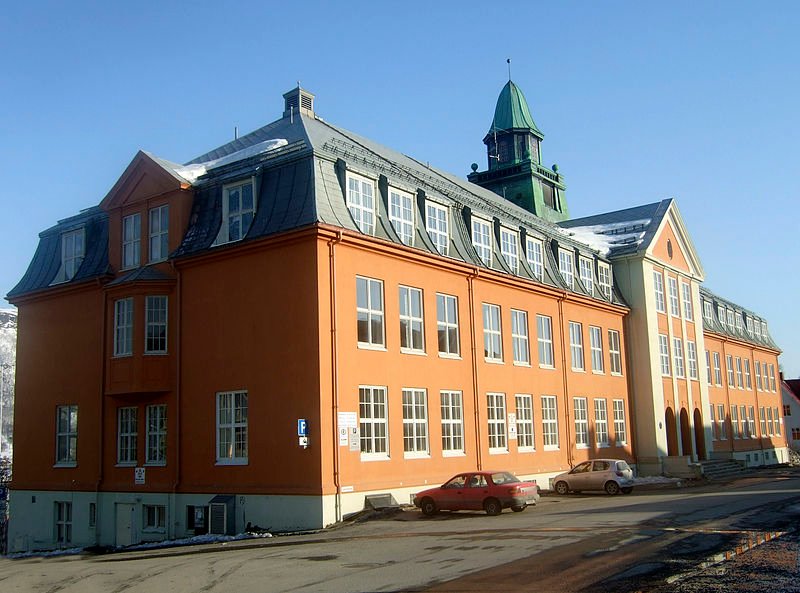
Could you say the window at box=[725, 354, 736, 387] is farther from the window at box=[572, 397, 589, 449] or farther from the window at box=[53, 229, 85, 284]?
the window at box=[53, 229, 85, 284]

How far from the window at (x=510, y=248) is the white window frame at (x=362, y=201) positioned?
8373mm

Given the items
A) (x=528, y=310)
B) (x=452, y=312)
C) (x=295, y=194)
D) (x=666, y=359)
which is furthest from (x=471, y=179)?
(x=295, y=194)

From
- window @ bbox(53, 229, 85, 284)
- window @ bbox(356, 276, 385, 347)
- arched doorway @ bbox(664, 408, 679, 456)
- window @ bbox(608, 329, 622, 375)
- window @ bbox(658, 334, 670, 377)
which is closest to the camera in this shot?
window @ bbox(356, 276, 385, 347)

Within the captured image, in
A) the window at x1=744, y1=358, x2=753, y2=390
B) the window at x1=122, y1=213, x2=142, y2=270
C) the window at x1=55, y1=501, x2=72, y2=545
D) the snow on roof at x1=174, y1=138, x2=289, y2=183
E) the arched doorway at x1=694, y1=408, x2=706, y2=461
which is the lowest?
the window at x1=55, y1=501, x2=72, y2=545

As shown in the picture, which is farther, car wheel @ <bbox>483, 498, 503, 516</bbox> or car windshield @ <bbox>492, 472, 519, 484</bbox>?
car windshield @ <bbox>492, 472, 519, 484</bbox>

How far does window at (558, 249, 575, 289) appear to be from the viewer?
123 ft

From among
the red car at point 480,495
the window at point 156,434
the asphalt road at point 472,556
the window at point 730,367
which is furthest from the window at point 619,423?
the window at point 156,434

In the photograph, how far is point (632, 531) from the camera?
17.1m

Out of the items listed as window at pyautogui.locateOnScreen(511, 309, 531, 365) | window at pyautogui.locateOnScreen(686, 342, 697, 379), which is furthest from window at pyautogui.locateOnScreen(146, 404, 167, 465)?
window at pyautogui.locateOnScreen(686, 342, 697, 379)

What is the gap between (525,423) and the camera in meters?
32.2

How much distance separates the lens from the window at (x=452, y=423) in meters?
27.5

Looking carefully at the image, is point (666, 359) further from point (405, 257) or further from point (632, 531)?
point (632, 531)

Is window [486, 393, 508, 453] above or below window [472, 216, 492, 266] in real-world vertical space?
below

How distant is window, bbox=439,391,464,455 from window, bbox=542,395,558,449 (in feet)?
20.5
